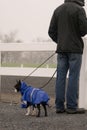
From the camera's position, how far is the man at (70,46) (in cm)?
803

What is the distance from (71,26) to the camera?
26.5ft

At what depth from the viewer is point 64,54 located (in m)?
8.25

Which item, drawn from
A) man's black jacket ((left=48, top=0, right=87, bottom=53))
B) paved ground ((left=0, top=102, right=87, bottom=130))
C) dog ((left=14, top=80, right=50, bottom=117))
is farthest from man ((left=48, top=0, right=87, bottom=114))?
dog ((left=14, top=80, right=50, bottom=117))

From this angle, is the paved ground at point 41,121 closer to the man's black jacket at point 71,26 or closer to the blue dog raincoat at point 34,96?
the blue dog raincoat at point 34,96

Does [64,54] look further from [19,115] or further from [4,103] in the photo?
[4,103]

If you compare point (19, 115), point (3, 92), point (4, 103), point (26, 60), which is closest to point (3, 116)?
point (19, 115)

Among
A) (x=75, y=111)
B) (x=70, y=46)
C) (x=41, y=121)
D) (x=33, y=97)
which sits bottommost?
(x=75, y=111)

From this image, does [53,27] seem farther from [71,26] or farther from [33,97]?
[33,97]

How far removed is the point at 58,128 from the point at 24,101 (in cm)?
152

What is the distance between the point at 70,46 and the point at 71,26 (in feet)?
1.06

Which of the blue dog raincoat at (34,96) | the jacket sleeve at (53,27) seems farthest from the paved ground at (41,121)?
the jacket sleeve at (53,27)

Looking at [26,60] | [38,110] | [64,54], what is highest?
[64,54]

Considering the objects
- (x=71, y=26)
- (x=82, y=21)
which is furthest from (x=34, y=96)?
(x=82, y=21)

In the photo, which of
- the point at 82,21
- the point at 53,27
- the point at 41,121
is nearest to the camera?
the point at 41,121
